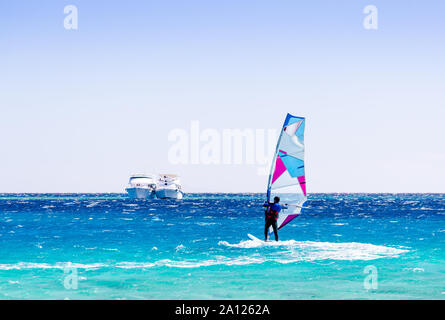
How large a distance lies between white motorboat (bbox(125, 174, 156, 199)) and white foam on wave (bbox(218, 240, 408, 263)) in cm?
11460

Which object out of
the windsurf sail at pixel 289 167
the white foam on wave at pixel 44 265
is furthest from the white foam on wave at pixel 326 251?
the white foam on wave at pixel 44 265

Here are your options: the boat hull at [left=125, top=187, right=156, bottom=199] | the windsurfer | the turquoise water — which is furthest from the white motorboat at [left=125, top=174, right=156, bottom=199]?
the windsurfer

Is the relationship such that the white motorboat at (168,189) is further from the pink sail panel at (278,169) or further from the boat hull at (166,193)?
the pink sail panel at (278,169)

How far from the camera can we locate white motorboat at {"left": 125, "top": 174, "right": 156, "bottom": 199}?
14262cm

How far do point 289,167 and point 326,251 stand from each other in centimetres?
467

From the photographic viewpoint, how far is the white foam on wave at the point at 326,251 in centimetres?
2258

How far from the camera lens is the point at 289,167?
2414 cm

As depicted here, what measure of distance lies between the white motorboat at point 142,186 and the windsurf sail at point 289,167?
120m

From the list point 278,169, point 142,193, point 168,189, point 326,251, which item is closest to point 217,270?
point 278,169

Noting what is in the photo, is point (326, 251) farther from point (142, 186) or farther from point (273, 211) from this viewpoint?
point (142, 186)

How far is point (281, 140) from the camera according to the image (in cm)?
2375

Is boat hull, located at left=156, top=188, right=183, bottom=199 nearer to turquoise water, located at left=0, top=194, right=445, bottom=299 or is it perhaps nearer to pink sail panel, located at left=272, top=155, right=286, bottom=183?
turquoise water, located at left=0, top=194, right=445, bottom=299
